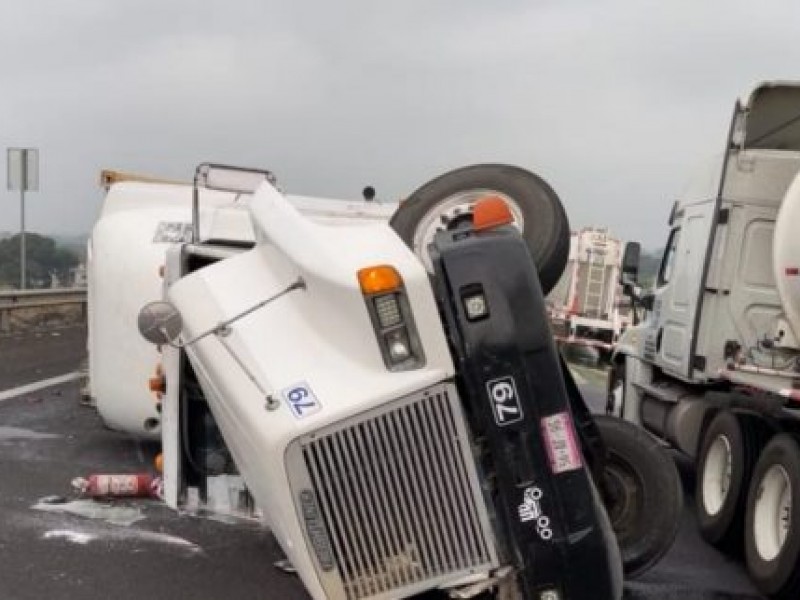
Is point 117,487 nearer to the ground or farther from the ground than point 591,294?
farther from the ground

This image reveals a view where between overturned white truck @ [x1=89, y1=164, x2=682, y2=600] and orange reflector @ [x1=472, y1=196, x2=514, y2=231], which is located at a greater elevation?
orange reflector @ [x1=472, y1=196, x2=514, y2=231]

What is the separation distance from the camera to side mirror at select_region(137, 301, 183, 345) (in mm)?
4246

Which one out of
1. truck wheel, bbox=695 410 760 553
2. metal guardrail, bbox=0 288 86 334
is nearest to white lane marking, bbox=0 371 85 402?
truck wheel, bbox=695 410 760 553

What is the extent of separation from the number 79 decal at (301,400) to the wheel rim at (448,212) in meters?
1.32

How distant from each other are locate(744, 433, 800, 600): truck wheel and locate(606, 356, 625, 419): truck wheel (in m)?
4.38

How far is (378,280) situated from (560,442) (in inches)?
34.6

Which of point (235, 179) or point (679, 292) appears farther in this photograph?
point (679, 292)

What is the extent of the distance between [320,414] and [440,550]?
668 millimetres

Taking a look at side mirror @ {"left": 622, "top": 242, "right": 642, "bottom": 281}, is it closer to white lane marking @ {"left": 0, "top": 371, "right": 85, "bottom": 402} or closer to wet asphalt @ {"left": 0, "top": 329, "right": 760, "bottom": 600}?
wet asphalt @ {"left": 0, "top": 329, "right": 760, "bottom": 600}

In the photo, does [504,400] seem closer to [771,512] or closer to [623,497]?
[623,497]

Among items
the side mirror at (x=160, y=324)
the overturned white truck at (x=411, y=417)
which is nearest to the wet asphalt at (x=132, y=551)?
the overturned white truck at (x=411, y=417)

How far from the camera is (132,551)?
6.25m

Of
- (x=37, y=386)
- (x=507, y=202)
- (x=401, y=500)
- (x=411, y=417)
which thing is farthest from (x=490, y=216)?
(x=37, y=386)

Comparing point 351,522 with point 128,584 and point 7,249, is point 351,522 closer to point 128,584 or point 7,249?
point 128,584
